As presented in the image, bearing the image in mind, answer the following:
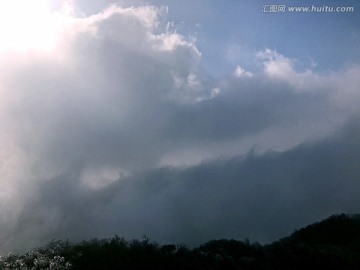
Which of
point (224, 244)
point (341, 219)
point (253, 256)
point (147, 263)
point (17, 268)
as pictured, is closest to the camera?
point (17, 268)

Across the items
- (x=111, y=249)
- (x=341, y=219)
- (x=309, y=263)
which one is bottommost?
(x=309, y=263)

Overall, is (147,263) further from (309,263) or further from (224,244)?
(309,263)

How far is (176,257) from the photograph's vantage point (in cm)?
3120

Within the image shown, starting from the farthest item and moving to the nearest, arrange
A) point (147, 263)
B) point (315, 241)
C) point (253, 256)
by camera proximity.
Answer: point (315, 241) → point (253, 256) → point (147, 263)

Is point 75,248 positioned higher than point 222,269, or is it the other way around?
point 75,248

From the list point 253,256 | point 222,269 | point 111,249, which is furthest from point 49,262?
point 253,256

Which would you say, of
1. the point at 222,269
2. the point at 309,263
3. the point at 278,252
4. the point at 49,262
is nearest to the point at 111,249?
the point at 49,262

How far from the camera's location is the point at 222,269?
3052 centimetres

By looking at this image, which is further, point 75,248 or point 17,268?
point 75,248

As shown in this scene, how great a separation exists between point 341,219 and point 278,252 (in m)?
32.7

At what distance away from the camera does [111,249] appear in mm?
30969

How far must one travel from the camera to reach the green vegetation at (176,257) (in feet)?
93.6

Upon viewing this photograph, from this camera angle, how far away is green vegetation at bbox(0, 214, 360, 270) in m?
28.5

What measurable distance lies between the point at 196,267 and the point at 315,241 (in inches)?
1115
